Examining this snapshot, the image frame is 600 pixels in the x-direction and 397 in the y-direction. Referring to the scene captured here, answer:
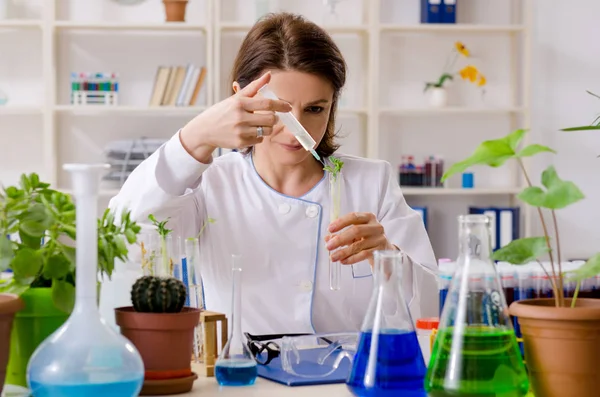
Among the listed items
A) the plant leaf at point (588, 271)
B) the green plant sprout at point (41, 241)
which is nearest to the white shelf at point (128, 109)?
the green plant sprout at point (41, 241)

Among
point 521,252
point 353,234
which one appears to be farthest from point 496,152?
point 353,234

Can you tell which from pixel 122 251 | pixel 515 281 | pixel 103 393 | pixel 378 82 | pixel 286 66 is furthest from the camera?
pixel 378 82

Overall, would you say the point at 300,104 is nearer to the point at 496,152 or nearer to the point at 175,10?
the point at 496,152

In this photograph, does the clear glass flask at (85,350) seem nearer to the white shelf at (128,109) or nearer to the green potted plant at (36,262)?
the green potted plant at (36,262)

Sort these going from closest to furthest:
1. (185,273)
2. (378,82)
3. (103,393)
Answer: (103,393) → (185,273) → (378,82)

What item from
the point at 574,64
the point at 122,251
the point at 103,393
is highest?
the point at 574,64

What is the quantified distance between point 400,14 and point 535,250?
11.6 feet

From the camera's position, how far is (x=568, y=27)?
14.4ft

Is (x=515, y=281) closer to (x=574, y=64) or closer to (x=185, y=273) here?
(x=185, y=273)

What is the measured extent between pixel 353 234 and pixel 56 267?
684 millimetres

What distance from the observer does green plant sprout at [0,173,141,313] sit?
3.53ft

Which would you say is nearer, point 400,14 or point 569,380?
point 569,380

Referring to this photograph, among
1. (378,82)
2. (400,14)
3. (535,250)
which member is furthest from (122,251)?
(400,14)

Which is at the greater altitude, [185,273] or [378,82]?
[378,82]
